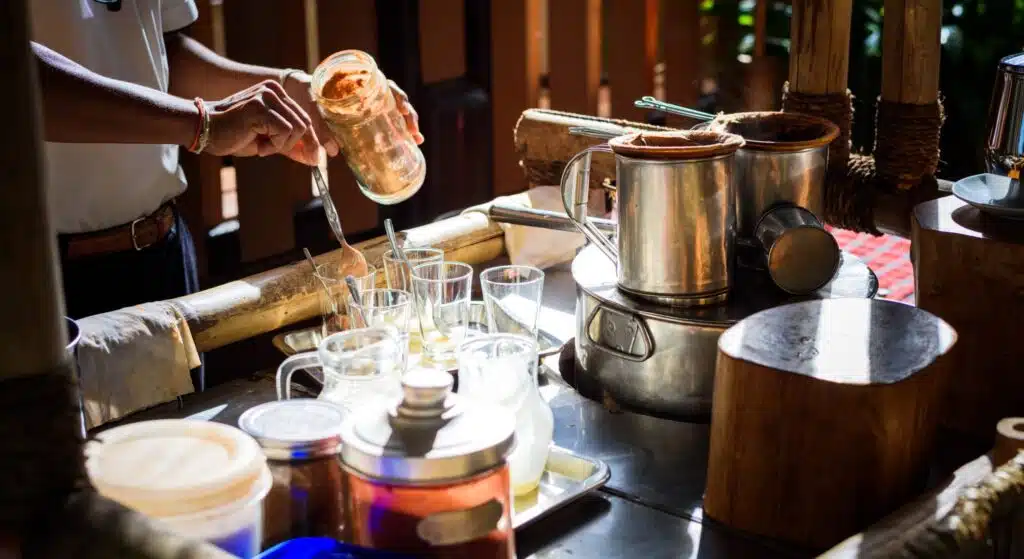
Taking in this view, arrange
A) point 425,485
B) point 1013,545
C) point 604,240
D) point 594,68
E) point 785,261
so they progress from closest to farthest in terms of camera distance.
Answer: point 425,485 → point 1013,545 → point 785,261 → point 604,240 → point 594,68

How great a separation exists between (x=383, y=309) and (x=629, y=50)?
3.92 metres

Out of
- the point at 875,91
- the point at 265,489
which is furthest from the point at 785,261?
the point at 875,91

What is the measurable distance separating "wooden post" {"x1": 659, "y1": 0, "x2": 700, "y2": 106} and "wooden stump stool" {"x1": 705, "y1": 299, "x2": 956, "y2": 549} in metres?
4.51

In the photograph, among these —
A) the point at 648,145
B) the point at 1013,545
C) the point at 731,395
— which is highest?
the point at 648,145

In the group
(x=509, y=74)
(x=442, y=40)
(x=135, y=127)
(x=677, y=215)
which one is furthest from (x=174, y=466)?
(x=509, y=74)

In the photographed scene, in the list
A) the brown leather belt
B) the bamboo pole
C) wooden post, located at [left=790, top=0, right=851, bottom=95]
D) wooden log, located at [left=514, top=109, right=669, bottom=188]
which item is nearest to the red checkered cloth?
wooden log, located at [left=514, top=109, right=669, bottom=188]

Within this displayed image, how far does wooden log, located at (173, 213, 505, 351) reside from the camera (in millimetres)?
1988

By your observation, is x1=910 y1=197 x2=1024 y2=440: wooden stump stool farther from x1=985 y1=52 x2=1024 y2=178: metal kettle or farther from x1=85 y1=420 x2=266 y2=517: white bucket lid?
x1=85 y1=420 x2=266 y2=517: white bucket lid

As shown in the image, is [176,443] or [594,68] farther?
[594,68]

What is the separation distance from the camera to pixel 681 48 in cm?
582

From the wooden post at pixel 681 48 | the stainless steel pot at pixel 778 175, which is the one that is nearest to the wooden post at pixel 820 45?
the stainless steel pot at pixel 778 175

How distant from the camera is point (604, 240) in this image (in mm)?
1896

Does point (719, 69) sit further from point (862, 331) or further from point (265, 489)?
point (265, 489)

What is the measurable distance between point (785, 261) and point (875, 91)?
→ 4.10m
